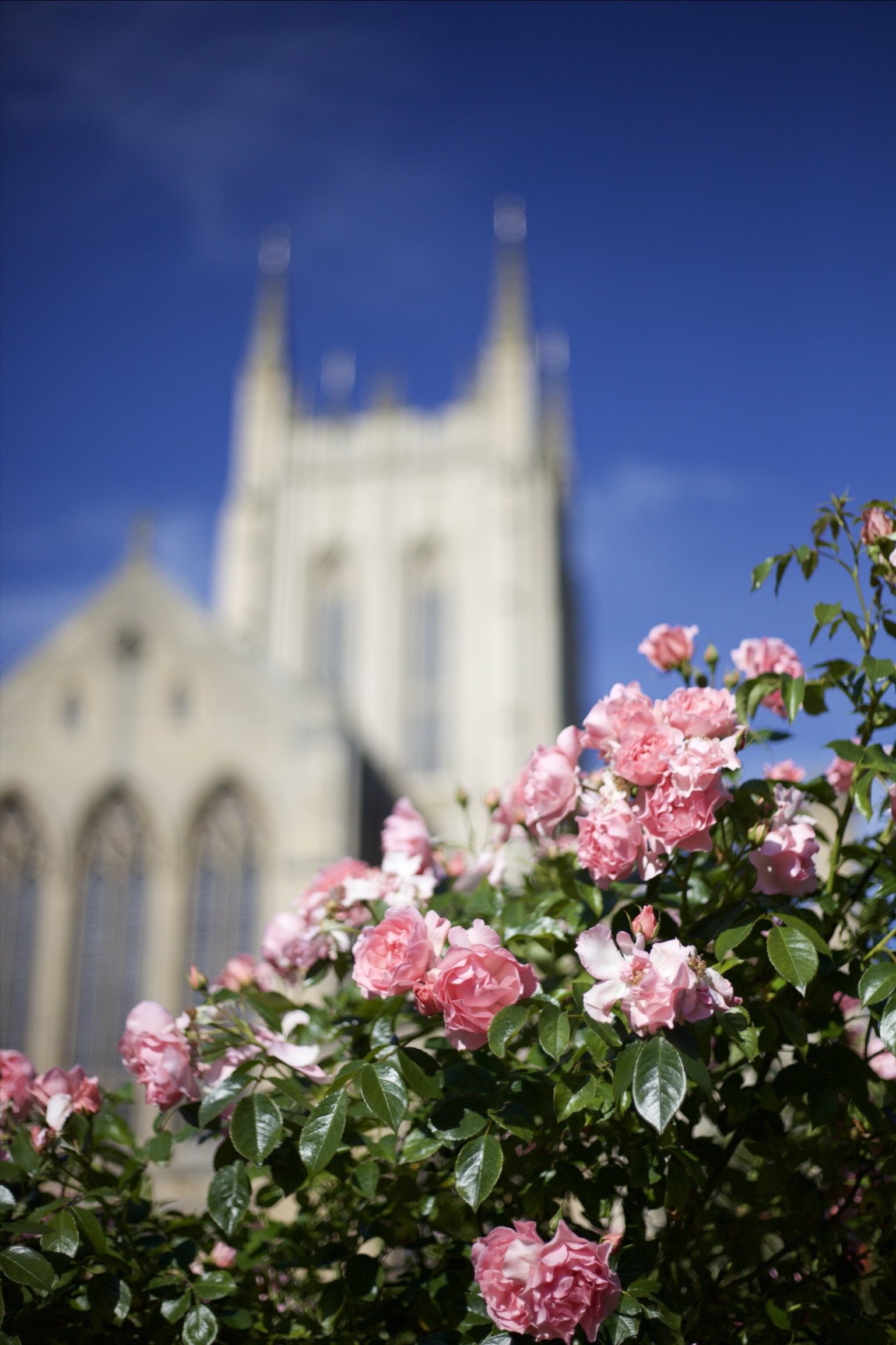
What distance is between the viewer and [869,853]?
2.29 m

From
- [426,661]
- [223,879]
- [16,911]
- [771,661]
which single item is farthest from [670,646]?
[426,661]

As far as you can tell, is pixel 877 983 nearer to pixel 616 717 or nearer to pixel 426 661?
pixel 616 717

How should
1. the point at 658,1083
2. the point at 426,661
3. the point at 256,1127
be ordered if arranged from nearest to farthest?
the point at 658,1083 → the point at 256,1127 → the point at 426,661

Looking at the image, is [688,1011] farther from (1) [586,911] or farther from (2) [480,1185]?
(1) [586,911]

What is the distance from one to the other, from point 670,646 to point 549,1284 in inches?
51.5

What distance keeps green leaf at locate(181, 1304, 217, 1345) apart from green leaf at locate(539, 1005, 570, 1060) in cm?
76

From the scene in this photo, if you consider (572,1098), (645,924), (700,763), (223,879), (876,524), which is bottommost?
(572,1098)

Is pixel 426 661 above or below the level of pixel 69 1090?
above

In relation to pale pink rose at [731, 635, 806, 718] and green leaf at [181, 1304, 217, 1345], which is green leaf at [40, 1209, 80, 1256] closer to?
green leaf at [181, 1304, 217, 1345]

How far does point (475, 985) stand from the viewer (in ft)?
5.91

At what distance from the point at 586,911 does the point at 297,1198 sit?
2.69 feet

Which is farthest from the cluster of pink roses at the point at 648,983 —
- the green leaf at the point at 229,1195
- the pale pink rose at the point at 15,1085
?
the pale pink rose at the point at 15,1085

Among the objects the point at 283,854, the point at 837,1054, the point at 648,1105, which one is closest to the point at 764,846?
the point at 837,1054

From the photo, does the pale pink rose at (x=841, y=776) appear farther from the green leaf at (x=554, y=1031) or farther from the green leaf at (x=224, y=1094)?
the green leaf at (x=224, y=1094)
